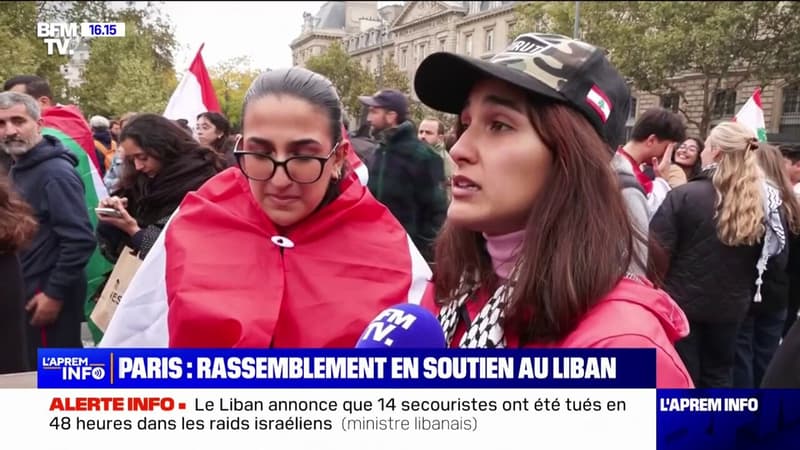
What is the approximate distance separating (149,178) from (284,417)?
1902 millimetres

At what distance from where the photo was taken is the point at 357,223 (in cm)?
171

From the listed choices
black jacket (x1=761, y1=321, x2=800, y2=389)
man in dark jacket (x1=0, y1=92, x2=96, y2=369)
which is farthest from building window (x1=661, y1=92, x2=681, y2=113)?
man in dark jacket (x1=0, y1=92, x2=96, y2=369)

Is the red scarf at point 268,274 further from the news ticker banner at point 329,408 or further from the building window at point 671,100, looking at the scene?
the building window at point 671,100

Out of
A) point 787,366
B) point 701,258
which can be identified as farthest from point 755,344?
point 787,366

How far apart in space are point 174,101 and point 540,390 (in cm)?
332

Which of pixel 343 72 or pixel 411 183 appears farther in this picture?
pixel 411 183

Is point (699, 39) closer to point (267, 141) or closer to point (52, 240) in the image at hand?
point (267, 141)

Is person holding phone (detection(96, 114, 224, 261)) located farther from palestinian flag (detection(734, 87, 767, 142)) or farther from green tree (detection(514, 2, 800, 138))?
palestinian flag (detection(734, 87, 767, 142))

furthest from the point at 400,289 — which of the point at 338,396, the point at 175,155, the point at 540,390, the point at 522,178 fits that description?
the point at 175,155

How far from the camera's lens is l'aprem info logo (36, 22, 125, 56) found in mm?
1833

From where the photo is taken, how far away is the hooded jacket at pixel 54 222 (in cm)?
279

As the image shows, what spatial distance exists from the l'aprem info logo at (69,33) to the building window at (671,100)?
1785mm

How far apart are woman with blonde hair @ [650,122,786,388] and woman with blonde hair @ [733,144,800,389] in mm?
126

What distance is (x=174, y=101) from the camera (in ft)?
12.7
